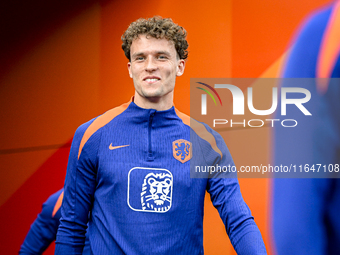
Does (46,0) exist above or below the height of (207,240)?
above

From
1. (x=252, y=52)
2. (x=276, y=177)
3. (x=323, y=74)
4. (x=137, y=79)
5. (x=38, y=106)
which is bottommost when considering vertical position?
(x=276, y=177)

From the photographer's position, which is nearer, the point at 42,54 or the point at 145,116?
the point at 145,116

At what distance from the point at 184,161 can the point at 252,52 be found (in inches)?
41.6

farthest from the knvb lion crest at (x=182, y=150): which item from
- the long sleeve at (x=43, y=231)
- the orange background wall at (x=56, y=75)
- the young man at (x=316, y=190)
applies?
the long sleeve at (x=43, y=231)

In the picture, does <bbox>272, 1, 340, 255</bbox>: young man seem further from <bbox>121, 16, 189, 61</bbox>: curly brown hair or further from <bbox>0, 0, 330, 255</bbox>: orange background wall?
<bbox>0, 0, 330, 255</bbox>: orange background wall

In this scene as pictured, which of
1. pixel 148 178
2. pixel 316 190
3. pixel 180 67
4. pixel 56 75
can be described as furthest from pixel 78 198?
pixel 56 75

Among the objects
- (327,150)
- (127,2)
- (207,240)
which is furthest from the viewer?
(127,2)

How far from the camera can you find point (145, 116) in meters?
1.26

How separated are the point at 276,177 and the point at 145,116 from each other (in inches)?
21.5

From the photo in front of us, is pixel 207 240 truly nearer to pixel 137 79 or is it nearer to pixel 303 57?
pixel 137 79

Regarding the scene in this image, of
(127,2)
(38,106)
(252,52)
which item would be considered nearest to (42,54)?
(38,106)

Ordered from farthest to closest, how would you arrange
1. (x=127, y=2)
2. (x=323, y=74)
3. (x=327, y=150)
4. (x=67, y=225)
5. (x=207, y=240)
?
(x=127, y=2) → (x=207, y=240) → (x=67, y=225) → (x=323, y=74) → (x=327, y=150)

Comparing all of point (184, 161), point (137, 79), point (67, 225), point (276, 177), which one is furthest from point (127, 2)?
point (276, 177)

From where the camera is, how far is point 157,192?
1146mm
